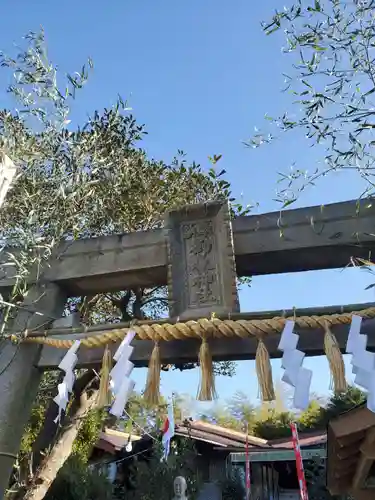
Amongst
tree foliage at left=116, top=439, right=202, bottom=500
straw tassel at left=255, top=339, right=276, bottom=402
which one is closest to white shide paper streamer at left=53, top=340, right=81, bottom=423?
straw tassel at left=255, top=339, right=276, bottom=402

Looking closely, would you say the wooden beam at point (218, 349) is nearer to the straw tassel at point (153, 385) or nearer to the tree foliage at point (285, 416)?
the straw tassel at point (153, 385)

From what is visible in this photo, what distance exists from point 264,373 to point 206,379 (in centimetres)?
31

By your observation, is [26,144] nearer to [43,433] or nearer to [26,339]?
[26,339]

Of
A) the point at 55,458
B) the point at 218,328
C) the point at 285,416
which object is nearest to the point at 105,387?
the point at 218,328

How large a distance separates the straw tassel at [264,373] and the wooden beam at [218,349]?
10 cm

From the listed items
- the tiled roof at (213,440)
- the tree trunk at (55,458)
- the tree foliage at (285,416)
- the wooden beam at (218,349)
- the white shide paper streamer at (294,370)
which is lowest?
the white shide paper streamer at (294,370)

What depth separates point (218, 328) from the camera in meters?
2.83

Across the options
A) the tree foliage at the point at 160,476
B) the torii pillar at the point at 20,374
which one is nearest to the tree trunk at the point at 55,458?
the torii pillar at the point at 20,374

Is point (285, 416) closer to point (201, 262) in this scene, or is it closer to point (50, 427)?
point (50, 427)

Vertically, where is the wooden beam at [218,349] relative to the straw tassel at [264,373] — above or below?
above

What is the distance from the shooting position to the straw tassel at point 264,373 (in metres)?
2.67

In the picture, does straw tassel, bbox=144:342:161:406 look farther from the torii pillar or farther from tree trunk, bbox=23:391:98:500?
tree trunk, bbox=23:391:98:500

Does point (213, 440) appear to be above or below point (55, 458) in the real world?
above

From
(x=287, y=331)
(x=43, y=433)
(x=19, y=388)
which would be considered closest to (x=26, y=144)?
(x=19, y=388)
